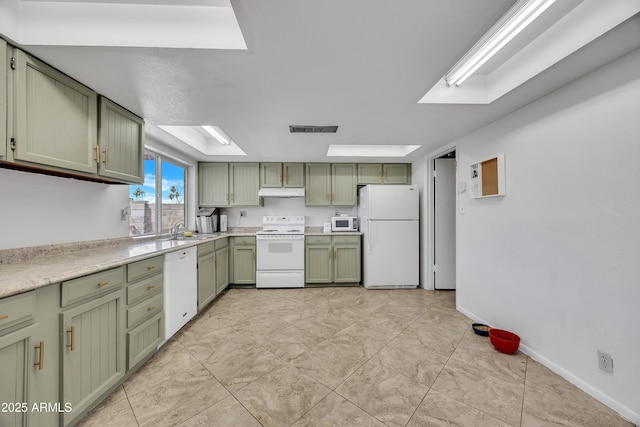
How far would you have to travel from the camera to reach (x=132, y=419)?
1.48m

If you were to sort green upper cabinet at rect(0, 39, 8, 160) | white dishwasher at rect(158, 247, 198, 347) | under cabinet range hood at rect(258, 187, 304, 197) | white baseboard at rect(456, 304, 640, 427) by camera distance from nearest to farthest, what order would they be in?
1. green upper cabinet at rect(0, 39, 8, 160)
2. white baseboard at rect(456, 304, 640, 427)
3. white dishwasher at rect(158, 247, 198, 347)
4. under cabinet range hood at rect(258, 187, 304, 197)

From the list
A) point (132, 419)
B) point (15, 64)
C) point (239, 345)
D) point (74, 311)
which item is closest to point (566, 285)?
point (239, 345)

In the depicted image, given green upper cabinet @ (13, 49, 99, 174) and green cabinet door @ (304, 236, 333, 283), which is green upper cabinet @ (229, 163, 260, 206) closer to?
green cabinet door @ (304, 236, 333, 283)

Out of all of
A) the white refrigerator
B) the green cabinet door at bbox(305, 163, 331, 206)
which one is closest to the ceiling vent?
the white refrigerator

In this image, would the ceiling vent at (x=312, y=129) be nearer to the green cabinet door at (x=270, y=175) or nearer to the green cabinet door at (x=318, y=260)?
the green cabinet door at (x=270, y=175)

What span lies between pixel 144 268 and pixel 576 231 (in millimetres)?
3320

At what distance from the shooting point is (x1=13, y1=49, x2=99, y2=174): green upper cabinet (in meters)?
1.44

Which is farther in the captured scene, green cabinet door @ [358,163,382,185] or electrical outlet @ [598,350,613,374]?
green cabinet door @ [358,163,382,185]

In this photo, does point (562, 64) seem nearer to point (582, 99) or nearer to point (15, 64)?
point (582, 99)

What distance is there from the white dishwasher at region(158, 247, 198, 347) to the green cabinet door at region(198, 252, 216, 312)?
0.12 metres

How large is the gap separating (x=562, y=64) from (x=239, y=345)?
3324 millimetres

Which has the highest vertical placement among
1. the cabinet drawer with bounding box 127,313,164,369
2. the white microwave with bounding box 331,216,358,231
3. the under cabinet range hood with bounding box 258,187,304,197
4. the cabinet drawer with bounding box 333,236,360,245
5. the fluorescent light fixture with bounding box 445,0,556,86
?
the fluorescent light fixture with bounding box 445,0,556,86

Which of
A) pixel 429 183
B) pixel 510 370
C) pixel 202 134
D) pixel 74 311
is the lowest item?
pixel 510 370

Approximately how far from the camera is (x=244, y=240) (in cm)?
414
